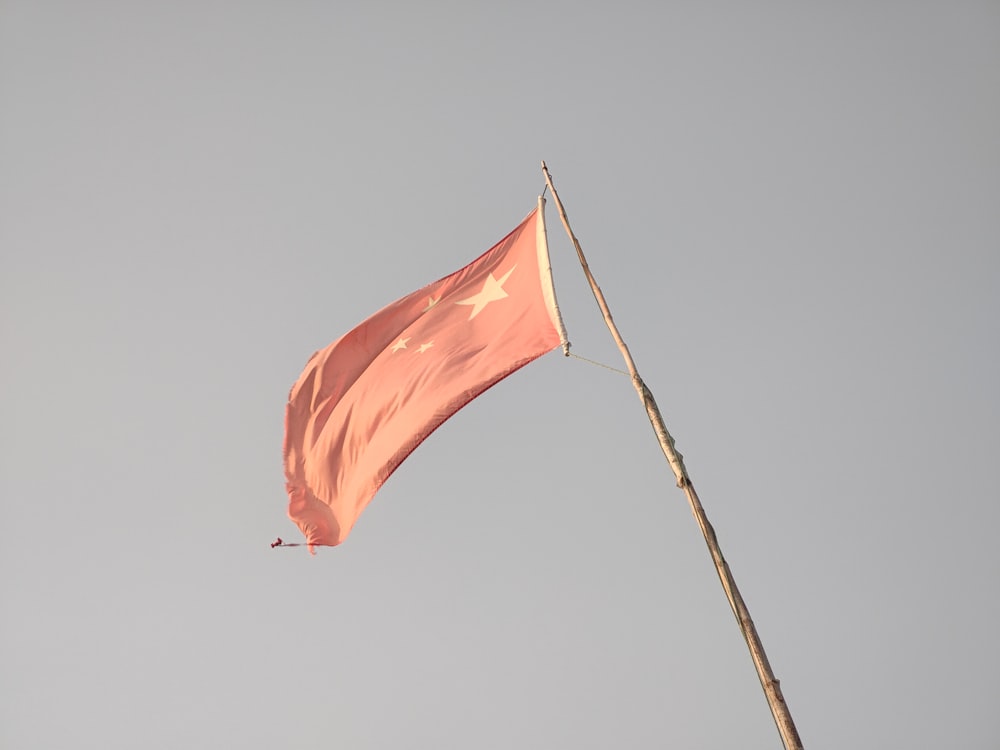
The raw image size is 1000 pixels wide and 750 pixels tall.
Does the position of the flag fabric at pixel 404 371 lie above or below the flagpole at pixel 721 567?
above

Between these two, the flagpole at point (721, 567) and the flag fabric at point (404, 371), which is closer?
the flagpole at point (721, 567)

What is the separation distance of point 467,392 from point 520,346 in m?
0.97

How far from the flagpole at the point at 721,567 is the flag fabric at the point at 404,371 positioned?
134 cm

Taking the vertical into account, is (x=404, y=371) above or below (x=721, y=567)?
above

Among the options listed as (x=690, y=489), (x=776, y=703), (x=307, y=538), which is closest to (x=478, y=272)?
(x=307, y=538)

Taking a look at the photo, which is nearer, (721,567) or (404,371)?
(721,567)

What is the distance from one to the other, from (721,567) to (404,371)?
6.07 meters

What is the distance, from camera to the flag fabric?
1369cm

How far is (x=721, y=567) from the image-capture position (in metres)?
11.0

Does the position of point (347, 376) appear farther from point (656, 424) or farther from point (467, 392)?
point (656, 424)

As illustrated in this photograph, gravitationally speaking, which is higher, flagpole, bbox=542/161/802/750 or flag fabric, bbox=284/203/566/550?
flag fabric, bbox=284/203/566/550

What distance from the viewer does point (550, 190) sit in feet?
49.6

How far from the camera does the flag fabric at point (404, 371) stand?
13688mm

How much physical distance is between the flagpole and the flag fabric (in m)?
1.34
